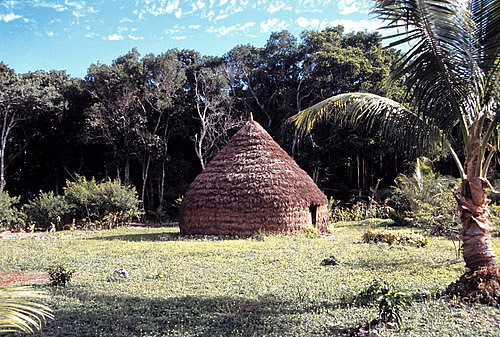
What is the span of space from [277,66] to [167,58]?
7848 millimetres

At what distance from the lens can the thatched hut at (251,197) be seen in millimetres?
13297

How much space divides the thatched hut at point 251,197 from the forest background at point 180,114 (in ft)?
31.7

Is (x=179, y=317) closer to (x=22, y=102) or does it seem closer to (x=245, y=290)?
(x=245, y=290)

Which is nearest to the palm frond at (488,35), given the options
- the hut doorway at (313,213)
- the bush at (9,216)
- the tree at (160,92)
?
the hut doorway at (313,213)

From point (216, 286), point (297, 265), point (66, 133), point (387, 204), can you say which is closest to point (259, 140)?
point (297, 265)

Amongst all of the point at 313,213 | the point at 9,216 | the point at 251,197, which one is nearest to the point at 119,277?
the point at 251,197

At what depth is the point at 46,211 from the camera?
18344mm

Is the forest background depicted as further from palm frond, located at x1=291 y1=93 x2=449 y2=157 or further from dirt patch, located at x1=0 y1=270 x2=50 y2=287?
palm frond, located at x1=291 y1=93 x2=449 y2=157

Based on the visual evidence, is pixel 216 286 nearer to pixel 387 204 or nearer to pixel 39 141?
pixel 387 204

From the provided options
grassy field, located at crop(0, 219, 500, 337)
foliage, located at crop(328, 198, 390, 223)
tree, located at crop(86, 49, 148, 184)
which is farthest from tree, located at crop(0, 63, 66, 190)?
foliage, located at crop(328, 198, 390, 223)

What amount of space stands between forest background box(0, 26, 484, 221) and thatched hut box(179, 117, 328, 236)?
9665mm

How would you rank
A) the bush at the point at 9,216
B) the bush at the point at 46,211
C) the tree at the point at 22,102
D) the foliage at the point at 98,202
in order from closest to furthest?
the bush at the point at 9,216 → the bush at the point at 46,211 → the foliage at the point at 98,202 → the tree at the point at 22,102

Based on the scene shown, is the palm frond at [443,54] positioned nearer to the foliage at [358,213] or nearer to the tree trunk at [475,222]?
the tree trunk at [475,222]

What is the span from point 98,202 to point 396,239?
14217 mm
